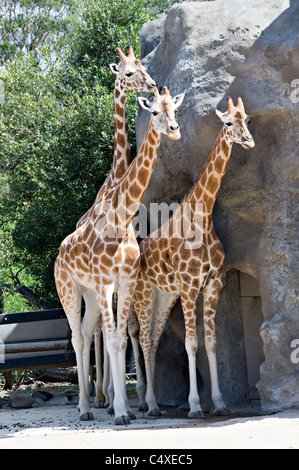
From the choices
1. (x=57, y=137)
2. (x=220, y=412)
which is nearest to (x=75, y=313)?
(x=220, y=412)

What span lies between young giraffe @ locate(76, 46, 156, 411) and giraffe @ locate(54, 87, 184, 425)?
0.46 metres

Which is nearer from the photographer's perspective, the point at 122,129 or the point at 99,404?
the point at 122,129

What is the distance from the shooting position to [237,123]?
24.9 ft

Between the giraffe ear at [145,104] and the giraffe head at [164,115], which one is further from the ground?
the giraffe ear at [145,104]

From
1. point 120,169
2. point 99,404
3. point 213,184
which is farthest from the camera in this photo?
point 99,404

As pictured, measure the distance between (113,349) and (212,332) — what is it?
1162mm

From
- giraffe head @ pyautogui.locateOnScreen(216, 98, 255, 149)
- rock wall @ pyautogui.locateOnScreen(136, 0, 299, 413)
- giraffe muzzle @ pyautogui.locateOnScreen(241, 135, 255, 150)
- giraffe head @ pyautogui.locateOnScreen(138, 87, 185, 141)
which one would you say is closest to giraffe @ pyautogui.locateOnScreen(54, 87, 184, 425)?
giraffe head @ pyautogui.locateOnScreen(138, 87, 185, 141)

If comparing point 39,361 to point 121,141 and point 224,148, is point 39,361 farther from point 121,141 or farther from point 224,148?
point 224,148

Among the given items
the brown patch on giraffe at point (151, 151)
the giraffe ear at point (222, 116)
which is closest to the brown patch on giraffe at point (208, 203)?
the brown patch on giraffe at point (151, 151)

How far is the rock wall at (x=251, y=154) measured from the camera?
7.70m

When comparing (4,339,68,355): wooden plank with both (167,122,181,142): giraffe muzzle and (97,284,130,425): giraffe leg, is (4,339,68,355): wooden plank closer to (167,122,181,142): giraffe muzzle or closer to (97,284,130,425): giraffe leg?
(97,284,130,425): giraffe leg

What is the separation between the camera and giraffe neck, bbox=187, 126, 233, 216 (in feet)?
25.9

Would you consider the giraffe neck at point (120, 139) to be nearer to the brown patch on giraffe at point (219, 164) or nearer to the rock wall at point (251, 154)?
the rock wall at point (251, 154)
